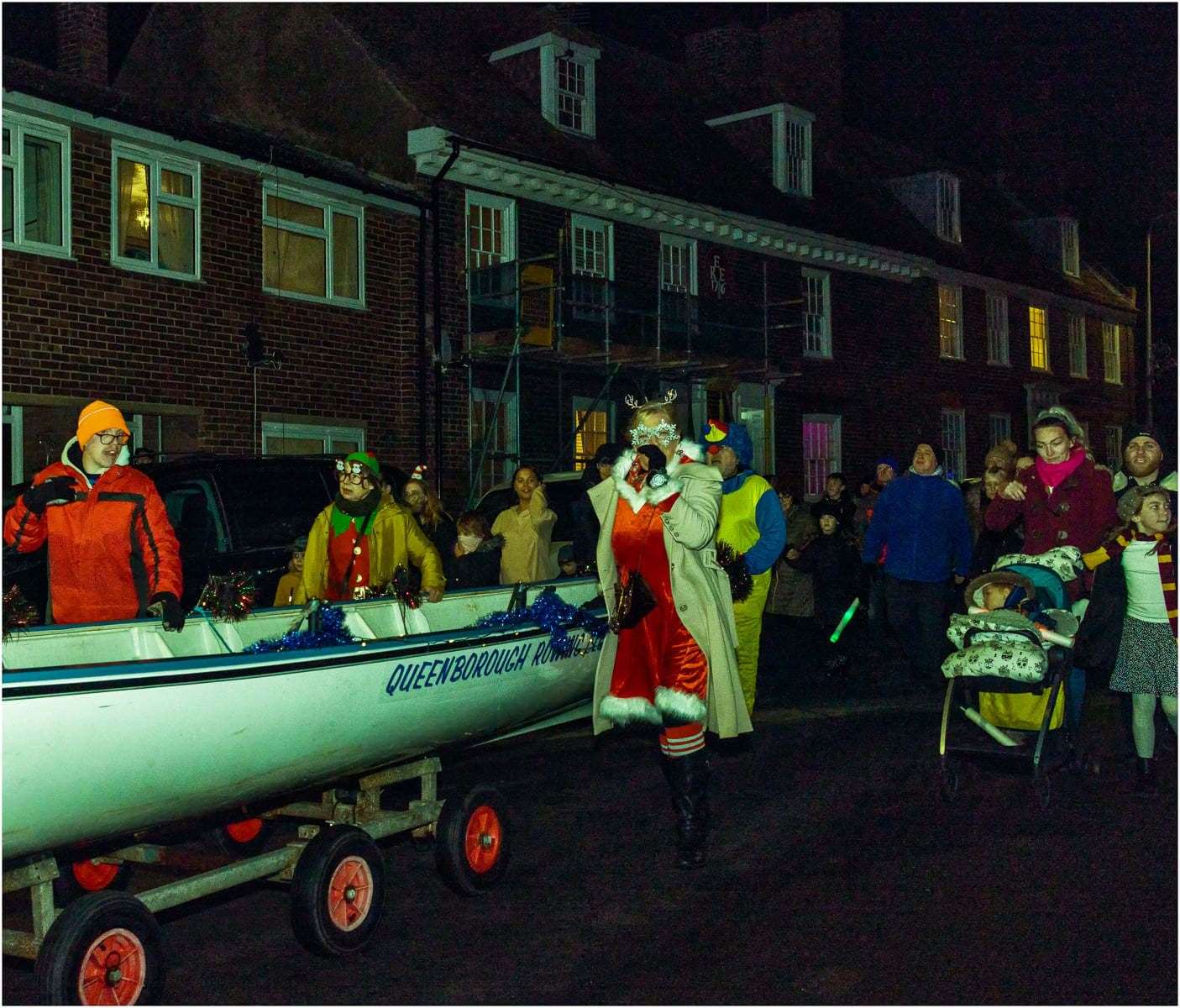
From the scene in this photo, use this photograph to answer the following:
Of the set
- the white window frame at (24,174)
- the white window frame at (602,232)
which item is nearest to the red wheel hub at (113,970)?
the white window frame at (24,174)

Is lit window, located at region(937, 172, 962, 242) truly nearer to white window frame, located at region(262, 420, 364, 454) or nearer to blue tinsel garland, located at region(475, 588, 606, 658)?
white window frame, located at region(262, 420, 364, 454)

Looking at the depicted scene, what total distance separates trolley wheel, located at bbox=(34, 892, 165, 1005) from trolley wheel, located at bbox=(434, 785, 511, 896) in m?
1.55

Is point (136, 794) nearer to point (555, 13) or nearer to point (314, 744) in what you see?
point (314, 744)

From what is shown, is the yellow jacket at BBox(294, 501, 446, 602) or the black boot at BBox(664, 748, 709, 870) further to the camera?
the yellow jacket at BBox(294, 501, 446, 602)

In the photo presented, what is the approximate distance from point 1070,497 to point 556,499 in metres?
6.25

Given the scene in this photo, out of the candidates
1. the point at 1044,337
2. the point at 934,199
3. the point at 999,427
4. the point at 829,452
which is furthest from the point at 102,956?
the point at 1044,337

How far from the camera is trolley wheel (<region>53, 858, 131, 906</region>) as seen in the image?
6000mm

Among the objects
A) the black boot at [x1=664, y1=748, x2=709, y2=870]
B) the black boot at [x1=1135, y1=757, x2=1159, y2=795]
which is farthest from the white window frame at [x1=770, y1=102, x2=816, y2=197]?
the black boot at [x1=664, y1=748, x2=709, y2=870]

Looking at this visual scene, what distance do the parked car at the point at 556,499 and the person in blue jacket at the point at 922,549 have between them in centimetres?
367

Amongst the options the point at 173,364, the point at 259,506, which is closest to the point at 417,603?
the point at 259,506

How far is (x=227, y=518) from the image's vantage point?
10148mm

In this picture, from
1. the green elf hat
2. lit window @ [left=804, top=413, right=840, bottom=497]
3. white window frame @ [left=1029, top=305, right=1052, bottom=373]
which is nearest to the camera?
the green elf hat

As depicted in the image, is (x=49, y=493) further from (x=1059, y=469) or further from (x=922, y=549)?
(x=922, y=549)

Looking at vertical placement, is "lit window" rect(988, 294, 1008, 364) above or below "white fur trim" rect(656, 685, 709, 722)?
above
